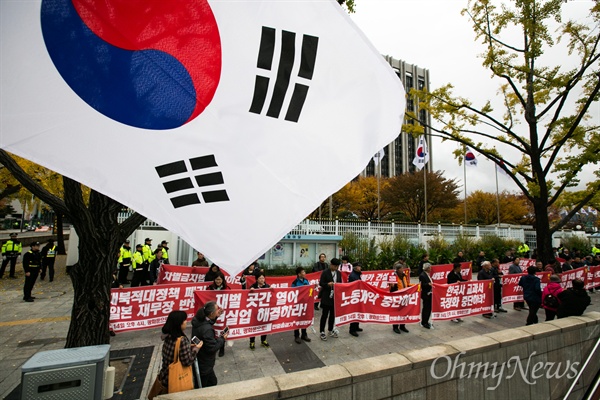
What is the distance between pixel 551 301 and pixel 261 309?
22.4 feet

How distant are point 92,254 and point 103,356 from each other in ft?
6.89

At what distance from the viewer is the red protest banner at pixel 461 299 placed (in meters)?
9.04

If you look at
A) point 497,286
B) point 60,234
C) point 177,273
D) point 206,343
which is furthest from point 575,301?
point 60,234

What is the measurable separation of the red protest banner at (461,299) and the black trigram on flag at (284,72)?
8578 millimetres

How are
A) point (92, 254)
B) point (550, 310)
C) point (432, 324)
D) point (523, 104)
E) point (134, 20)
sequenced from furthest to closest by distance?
point (523, 104) < point (432, 324) < point (550, 310) < point (92, 254) < point (134, 20)

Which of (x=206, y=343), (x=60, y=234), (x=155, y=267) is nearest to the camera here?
(x=206, y=343)

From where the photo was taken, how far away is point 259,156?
6.05 feet

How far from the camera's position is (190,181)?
1722mm

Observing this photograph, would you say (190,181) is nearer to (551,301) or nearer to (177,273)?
(551,301)

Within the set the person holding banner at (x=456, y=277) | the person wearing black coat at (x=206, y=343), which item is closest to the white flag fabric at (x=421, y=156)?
the person holding banner at (x=456, y=277)

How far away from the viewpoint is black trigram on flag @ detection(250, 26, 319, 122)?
1.86m

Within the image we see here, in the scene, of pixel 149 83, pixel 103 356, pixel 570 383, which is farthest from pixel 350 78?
pixel 570 383

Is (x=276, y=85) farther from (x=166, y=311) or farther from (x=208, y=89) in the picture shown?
(x=166, y=311)

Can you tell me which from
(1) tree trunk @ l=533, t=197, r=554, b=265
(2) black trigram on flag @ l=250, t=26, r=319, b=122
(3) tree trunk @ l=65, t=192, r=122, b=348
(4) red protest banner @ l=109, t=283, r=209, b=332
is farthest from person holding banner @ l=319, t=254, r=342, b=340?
(1) tree trunk @ l=533, t=197, r=554, b=265
